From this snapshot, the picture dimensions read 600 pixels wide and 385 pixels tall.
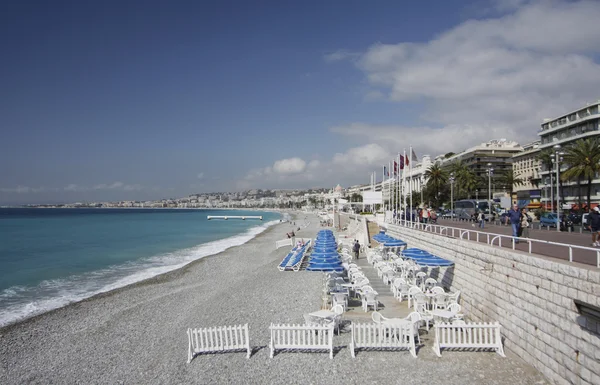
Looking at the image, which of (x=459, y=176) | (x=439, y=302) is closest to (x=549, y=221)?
(x=439, y=302)

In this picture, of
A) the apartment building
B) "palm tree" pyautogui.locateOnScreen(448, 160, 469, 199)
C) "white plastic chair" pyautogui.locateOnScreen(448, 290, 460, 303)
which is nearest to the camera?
"white plastic chair" pyautogui.locateOnScreen(448, 290, 460, 303)

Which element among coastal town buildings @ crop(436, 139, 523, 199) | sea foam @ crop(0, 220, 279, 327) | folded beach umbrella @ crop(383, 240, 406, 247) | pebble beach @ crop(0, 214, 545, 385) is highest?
coastal town buildings @ crop(436, 139, 523, 199)

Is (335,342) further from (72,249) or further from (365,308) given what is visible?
(72,249)

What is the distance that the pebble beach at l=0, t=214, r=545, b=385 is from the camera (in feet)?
28.1

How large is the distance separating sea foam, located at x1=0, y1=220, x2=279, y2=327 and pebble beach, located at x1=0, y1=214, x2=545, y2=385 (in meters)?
1.46

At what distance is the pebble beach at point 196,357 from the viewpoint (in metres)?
8.55

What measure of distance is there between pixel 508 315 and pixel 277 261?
64.3 ft

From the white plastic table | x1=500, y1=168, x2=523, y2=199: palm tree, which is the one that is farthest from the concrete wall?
x1=500, y1=168, x2=523, y2=199: palm tree

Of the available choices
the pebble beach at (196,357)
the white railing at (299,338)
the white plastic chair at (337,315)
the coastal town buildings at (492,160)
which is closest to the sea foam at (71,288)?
the pebble beach at (196,357)

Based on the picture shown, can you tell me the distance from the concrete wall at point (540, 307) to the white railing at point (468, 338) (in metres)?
0.28

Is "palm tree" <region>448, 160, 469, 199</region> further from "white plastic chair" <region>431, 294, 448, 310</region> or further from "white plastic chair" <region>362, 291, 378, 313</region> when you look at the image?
"white plastic chair" <region>362, 291, 378, 313</region>

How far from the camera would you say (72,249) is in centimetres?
4150

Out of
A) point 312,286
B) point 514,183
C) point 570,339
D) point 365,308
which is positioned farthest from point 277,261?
point 514,183

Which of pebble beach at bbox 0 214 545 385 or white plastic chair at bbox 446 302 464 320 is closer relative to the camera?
pebble beach at bbox 0 214 545 385
